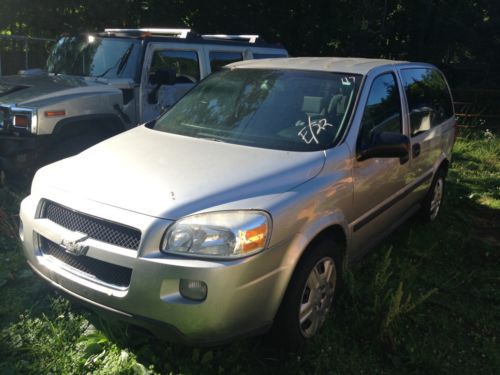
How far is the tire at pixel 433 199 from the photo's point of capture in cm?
503

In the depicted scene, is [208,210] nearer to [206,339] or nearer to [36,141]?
[206,339]

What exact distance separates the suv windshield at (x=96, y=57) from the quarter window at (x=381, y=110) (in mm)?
2965

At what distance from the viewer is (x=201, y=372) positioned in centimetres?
267

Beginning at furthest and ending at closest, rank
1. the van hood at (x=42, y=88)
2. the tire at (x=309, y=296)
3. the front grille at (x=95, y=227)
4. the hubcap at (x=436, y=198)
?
1. the hubcap at (x=436, y=198)
2. the van hood at (x=42, y=88)
3. the tire at (x=309, y=296)
4. the front grille at (x=95, y=227)

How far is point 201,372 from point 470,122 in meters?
11.2

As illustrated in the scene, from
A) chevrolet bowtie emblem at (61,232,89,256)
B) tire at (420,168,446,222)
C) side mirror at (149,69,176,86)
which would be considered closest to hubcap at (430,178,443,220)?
tire at (420,168,446,222)

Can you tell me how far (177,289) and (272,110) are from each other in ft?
5.35

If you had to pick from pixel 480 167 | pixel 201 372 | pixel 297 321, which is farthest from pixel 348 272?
pixel 480 167

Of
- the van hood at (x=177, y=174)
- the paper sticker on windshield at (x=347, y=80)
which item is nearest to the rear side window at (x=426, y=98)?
the paper sticker on windshield at (x=347, y=80)

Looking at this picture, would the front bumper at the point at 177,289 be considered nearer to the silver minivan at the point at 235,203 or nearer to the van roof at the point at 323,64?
the silver minivan at the point at 235,203

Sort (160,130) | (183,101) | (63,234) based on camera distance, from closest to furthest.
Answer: (63,234), (160,130), (183,101)

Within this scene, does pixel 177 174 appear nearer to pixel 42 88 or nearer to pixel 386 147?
pixel 386 147

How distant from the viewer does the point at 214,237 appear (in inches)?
93.3

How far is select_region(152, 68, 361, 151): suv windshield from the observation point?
10.7 feet
